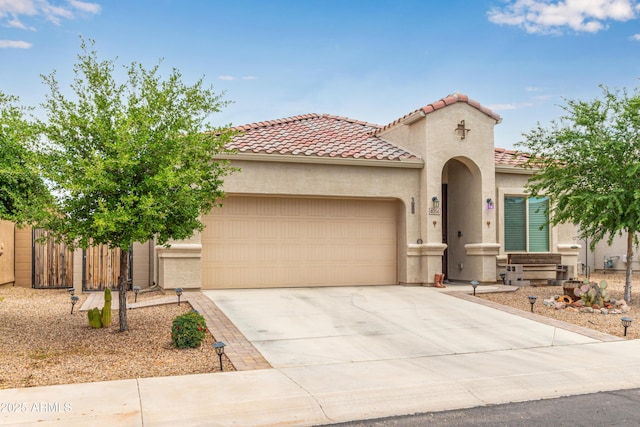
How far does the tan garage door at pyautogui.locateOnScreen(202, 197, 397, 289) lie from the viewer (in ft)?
47.4

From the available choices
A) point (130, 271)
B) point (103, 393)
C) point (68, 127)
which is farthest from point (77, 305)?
point (103, 393)

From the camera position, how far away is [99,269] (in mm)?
15602

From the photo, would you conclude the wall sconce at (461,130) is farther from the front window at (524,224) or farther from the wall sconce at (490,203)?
the front window at (524,224)

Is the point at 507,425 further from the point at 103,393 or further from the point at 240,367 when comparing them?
the point at 103,393

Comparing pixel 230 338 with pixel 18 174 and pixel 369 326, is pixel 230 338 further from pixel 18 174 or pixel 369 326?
pixel 18 174

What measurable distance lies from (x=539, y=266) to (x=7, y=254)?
616 inches

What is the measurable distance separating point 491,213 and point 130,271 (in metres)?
10.1

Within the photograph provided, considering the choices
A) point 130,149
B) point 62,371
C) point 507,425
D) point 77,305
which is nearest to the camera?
point 507,425

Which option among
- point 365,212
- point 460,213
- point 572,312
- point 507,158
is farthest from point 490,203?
point 572,312

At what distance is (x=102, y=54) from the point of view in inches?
364

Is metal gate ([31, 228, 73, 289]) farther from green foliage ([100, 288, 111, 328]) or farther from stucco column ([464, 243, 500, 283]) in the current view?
stucco column ([464, 243, 500, 283])

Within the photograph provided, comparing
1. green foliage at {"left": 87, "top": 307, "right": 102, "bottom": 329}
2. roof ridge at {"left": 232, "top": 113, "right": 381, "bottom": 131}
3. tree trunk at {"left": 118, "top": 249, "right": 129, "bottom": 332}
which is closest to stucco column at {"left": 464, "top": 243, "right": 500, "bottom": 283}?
roof ridge at {"left": 232, "top": 113, "right": 381, "bottom": 131}

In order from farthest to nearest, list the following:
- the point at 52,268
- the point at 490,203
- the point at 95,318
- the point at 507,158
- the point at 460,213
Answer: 1. the point at 507,158
2. the point at 52,268
3. the point at 460,213
4. the point at 490,203
5. the point at 95,318

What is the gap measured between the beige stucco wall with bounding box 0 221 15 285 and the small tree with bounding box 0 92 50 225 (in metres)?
7.55
